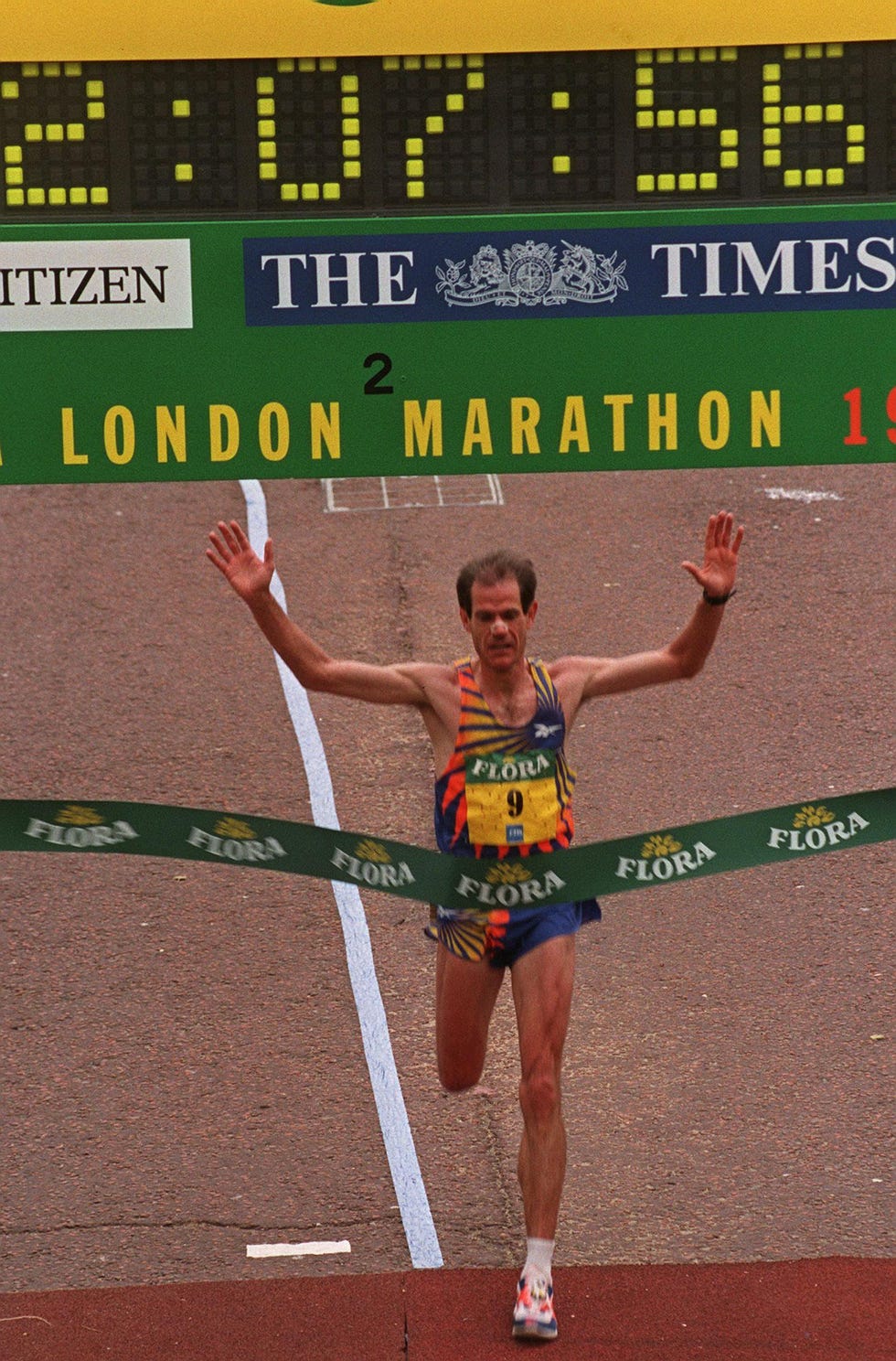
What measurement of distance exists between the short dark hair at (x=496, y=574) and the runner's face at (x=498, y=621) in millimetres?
16

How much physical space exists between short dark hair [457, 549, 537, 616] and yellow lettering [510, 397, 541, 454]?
857mm

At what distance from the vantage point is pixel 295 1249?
7.68 m

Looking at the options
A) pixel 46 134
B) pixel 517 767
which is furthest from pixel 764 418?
pixel 46 134

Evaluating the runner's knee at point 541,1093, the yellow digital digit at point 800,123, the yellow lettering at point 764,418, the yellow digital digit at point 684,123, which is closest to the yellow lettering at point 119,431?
the yellow digital digit at point 684,123

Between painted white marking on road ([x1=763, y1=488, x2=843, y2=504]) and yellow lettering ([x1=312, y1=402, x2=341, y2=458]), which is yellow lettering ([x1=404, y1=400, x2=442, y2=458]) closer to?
yellow lettering ([x1=312, y1=402, x2=341, y2=458])

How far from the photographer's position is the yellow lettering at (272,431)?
7145 mm

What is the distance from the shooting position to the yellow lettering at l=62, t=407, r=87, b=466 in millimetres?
7113

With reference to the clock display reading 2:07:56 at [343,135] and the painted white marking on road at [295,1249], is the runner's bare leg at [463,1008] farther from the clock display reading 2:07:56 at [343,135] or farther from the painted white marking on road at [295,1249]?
the clock display reading 2:07:56 at [343,135]

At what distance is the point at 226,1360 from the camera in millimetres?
6750

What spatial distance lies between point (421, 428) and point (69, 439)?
128 centimetres

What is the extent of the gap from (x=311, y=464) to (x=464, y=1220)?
3068 millimetres

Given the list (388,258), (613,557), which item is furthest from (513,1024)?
(613,557)

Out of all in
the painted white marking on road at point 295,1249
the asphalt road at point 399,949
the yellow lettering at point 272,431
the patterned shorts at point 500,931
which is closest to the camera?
the patterned shorts at point 500,931

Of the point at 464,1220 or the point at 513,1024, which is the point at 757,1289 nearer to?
the point at 464,1220
